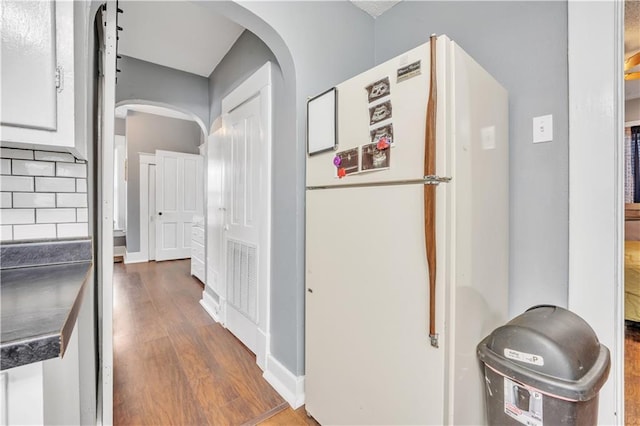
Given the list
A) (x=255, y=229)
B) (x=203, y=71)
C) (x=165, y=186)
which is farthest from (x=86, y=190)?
(x=165, y=186)

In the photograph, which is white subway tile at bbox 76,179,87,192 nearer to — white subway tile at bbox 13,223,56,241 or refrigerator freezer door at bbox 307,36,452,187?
white subway tile at bbox 13,223,56,241

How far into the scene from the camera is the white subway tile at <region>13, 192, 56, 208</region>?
988 millimetres

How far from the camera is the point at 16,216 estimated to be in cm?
99

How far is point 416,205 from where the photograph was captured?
1.03 m

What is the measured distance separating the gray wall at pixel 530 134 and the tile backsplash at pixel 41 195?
1.96m

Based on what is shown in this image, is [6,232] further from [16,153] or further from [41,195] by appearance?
[16,153]

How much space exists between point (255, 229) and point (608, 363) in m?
1.93

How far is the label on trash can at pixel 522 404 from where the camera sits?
0.90 meters

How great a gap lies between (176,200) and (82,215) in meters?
5.07

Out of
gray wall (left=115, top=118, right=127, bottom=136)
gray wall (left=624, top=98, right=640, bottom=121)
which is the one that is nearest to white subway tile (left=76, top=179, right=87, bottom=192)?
gray wall (left=624, top=98, right=640, bottom=121)

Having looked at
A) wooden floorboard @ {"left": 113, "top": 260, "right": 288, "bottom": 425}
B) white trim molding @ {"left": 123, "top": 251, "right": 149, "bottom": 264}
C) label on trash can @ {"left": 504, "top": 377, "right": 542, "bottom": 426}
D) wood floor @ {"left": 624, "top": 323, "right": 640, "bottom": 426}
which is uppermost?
label on trash can @ {"left": 504, "top": 377, "right": 542, "bottom": 426}

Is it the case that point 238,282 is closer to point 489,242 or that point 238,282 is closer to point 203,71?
point 489,242

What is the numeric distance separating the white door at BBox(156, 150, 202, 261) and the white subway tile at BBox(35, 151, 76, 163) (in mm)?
4979

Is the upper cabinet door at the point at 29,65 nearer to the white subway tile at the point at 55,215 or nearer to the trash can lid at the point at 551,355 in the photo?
the white subway tile at the point at 55,215
